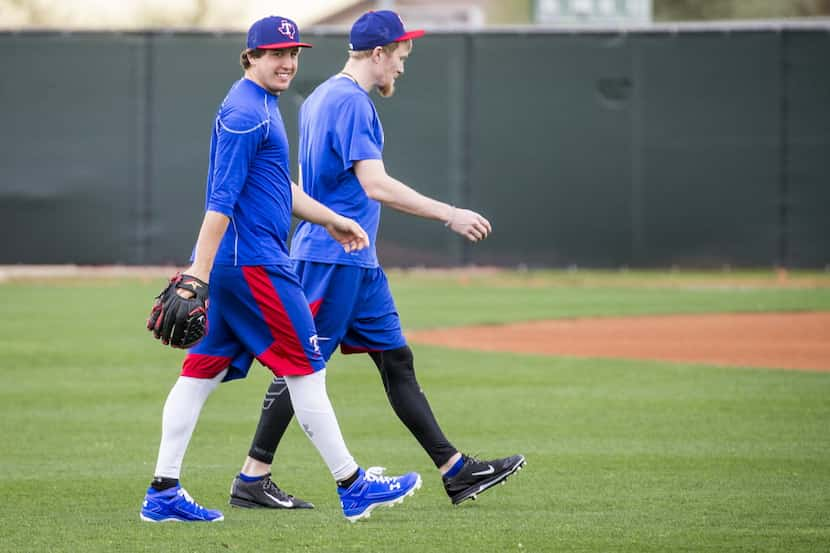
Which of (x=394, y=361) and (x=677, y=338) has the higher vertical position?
(x=394, y=361)

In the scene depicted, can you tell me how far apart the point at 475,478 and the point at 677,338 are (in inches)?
329

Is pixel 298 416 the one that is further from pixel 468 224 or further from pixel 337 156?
pixel 337 156

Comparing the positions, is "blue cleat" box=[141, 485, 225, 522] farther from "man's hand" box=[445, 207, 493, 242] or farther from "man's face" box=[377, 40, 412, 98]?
"man's face" box=[377, 40, 412, 98]

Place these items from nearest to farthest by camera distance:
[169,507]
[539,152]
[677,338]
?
[169,507]
[677,338]
[539,152]

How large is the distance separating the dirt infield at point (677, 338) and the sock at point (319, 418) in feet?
22.7

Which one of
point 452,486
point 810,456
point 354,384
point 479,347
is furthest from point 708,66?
point 452,486

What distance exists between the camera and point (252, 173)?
19.8 ft

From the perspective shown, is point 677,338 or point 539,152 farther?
point 539,152

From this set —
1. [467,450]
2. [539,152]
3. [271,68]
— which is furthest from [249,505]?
[539,152]

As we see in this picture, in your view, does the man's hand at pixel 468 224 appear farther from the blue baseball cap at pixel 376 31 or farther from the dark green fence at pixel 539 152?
the dark green fence at pixel 539 152

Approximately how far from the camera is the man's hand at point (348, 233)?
6.19 m

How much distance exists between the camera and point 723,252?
73.3 feet

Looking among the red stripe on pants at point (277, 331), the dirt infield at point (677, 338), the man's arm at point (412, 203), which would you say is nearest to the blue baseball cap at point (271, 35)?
the man's arm at point (412, 203)

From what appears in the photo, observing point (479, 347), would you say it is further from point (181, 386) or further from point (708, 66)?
point (708, 66)
